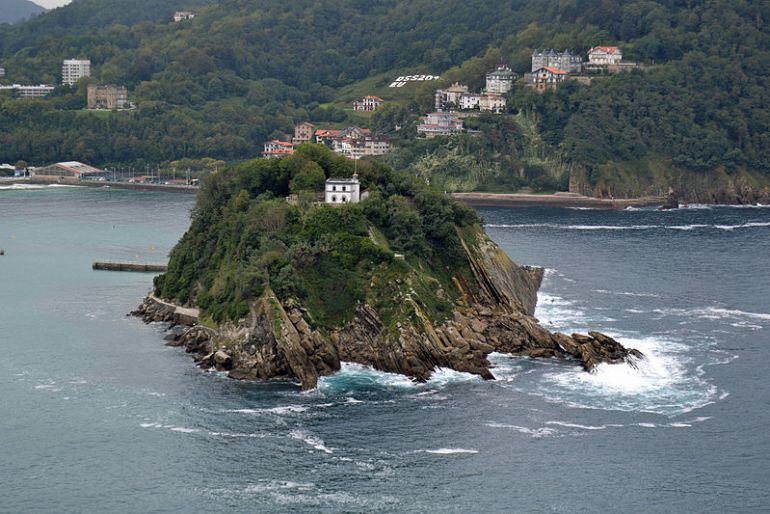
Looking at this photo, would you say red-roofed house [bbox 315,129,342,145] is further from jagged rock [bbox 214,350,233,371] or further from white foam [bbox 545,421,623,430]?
white foam [bbox 545,421,623,430]

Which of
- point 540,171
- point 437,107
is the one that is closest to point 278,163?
point 540,171

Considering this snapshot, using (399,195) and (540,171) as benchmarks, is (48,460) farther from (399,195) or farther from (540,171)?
(540,171)

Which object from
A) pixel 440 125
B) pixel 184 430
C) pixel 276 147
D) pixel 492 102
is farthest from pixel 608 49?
pixel 184 430

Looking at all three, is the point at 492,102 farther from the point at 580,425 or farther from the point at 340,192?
the point at 580,425

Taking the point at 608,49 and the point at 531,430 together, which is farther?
the point at 608,49

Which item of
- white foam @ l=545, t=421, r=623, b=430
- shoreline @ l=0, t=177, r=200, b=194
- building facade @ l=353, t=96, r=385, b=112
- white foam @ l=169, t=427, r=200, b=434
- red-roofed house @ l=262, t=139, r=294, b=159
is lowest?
white foam @ l=169, t=427, r=200, b=434

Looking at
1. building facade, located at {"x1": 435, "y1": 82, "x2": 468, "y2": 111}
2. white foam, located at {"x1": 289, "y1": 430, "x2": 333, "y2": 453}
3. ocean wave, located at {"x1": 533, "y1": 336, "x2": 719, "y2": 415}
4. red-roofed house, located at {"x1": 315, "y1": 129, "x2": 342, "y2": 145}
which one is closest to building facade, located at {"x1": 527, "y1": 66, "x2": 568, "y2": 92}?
building facade, located at {"x1": 435, "y1": 82, "x2": 468, "y2": 111}
